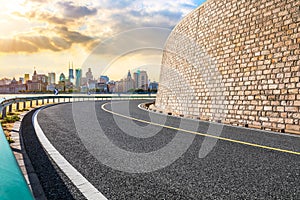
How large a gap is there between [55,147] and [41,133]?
2.41 meters

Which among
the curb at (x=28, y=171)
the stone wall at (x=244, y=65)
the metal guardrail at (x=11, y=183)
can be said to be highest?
the stone wall at (x=244, y=65)

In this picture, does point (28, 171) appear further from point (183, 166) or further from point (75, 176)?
point (183, 166)

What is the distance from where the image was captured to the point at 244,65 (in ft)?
44.2

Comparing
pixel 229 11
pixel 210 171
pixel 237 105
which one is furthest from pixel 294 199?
pixel 229 11

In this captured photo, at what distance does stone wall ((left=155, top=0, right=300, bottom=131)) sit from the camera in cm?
1092

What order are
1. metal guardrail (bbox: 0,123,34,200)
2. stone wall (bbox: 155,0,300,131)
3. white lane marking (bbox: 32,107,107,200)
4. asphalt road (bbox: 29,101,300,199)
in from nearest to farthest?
1. metal guardrail (bbox: 0,123,34,200)
2. white lane marking (bbox: 32,107,107,200)
3. asphalt road (bbox: 29,101,300,199)
4. stone wall (bbox: 155,0,300,131)

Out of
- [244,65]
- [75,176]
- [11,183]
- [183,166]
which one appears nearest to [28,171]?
[75,176]

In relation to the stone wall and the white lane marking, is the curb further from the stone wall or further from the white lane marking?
the stone wall

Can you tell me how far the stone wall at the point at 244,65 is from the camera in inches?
430

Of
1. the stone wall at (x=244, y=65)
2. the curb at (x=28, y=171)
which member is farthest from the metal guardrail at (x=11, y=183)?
the stone wall at (x=244, y=65)

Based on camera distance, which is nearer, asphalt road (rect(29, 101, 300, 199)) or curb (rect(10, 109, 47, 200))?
curb (rect(10, 109, 47, 200))

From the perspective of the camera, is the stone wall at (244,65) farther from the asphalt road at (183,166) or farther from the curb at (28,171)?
the curb at (28,171)

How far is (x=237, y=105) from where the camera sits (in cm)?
1317

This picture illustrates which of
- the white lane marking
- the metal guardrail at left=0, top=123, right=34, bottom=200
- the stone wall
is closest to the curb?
the white lane marking
